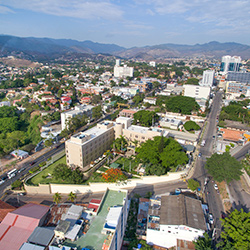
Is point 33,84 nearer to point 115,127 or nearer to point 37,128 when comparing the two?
point 37,128

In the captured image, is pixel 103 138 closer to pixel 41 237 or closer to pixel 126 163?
pixel 126 163

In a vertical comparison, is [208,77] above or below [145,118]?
above

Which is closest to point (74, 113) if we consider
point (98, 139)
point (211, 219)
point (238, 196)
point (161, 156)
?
point (98, 139)

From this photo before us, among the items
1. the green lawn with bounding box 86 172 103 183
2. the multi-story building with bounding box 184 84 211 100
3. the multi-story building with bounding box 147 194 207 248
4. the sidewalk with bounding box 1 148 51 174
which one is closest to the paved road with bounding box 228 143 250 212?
the multi-story building with bounding box 147 194 207 248

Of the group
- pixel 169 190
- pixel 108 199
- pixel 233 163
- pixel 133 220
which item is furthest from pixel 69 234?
pixel 233 163

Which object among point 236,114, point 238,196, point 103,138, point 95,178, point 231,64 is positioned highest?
point 231,64

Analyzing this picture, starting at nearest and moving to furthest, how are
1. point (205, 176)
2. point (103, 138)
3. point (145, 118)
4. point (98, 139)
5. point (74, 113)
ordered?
point (205, 176), point (98, 139), point (103, 138), point (145, 118), point (74, 113)
